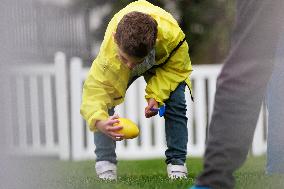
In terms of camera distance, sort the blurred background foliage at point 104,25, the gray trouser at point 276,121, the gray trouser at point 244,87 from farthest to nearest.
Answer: the blurred background foliage at point 104,25, the gray trouser at point 276,121, the gray trouser at point 244,87

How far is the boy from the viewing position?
8.25 feet

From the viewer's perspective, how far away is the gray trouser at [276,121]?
3.43 meters

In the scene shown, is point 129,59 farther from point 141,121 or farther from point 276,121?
point 141,121

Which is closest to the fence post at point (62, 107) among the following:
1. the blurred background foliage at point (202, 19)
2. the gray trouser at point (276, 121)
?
the blurred background foliage at point (202, 19)

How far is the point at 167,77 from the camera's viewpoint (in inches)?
114

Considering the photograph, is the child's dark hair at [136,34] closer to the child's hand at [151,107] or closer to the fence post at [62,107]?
the child's hand at [151,107]

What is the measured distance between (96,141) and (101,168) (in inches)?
5.0

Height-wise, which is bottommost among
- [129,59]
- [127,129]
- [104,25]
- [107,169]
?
[107,169]

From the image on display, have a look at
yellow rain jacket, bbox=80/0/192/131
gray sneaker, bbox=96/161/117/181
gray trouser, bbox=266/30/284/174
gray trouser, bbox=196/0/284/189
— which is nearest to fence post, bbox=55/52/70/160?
gray trouser, bbox=266/30/284/174

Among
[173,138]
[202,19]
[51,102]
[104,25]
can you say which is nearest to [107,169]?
[173,138]

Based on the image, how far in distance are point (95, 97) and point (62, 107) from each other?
14.0 ft

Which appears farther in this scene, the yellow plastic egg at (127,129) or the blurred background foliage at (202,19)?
the blurred background foliage at (202,19)

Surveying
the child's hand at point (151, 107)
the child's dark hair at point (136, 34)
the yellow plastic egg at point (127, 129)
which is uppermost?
the child's dark hair at point (136, 34)

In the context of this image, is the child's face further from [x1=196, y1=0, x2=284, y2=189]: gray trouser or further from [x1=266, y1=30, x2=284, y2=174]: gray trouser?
[x1=266, y1=30, x2=284, y2=174]: gray trouser
